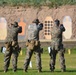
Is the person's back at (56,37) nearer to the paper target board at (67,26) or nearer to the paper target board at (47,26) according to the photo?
the paper target board at (67,26)

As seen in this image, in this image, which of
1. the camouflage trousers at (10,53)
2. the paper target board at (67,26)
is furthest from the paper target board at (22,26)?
the camouflage trousers at (10,53)

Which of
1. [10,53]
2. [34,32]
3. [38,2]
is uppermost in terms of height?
[38,2]

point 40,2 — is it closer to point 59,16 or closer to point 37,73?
point 59,16

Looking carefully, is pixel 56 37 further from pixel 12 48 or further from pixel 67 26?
pixel 67 26

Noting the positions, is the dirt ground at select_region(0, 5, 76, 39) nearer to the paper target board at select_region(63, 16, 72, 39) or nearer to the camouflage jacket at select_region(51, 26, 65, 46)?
the paper target board at select_region(63, 16, 72, 39)

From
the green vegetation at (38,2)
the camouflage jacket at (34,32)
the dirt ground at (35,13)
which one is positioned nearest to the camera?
the camouflage jacket at (34,32)

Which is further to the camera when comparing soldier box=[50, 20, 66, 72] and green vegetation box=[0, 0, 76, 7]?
green vegetation box=[0, 0, 76, 7]

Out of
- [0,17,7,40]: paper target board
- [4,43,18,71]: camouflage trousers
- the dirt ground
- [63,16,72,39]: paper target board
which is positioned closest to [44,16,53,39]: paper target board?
the dirt ground

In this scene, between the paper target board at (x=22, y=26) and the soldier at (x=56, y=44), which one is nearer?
the soldier at (x=56, y=44)

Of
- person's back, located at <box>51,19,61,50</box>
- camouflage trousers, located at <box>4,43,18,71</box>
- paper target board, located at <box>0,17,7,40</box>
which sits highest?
paper target board, located at <box>0,17,7,40</box>

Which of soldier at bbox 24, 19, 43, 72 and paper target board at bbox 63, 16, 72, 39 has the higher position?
paper target board at bbox 63, 16, 72, 39

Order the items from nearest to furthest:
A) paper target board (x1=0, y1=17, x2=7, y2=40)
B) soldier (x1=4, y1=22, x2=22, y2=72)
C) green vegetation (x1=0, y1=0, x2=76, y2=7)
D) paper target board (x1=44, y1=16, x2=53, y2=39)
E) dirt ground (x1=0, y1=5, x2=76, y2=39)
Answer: soldier (x1=4, y1=22, x2=22, y2=72)
paper target board (x1=0, y1=17, x2=7, y2=40)
paper target board (x1=44, y1=16, x2=53, y2=39)
dirt ground (x1=0, y1=5, x2=76, y2=39)
green vegetation (x1=0, y1=0, x2=76, y2=7)

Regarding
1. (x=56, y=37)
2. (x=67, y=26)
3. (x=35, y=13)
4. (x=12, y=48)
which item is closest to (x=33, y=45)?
(x=12, y=48)

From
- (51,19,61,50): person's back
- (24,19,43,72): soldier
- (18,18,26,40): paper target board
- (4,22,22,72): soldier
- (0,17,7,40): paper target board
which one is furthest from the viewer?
(0,17,7,40): paper target board
